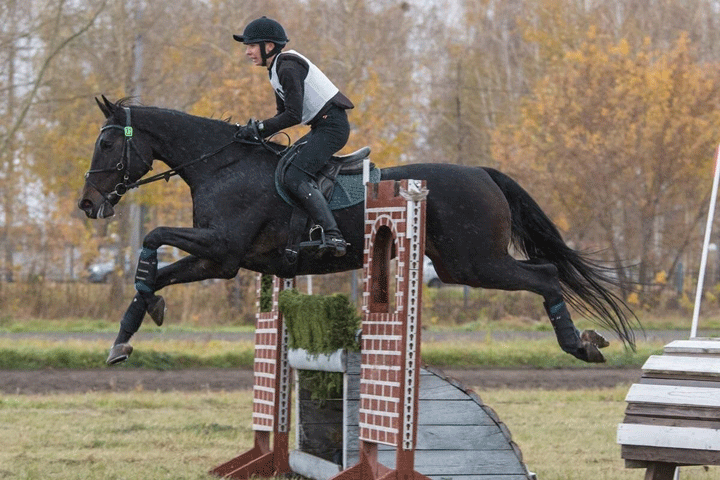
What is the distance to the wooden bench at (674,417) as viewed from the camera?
15.2ft

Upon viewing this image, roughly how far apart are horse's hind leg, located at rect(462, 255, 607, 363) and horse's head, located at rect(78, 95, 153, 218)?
75.9 inches

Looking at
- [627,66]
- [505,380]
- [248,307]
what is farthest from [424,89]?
[505,380]

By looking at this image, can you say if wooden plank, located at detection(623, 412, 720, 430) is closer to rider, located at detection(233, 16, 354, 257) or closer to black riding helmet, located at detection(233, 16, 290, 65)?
rider, located at detection(233, 16, 354, 257)

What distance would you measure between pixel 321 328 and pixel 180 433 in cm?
244

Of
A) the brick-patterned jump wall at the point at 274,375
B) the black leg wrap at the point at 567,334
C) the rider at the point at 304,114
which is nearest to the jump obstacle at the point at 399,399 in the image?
the brick-patterned jump wall at the point at 274,375

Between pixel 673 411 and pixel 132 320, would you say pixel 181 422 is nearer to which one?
pixel 132 320

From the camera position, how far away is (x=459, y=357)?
1294cm

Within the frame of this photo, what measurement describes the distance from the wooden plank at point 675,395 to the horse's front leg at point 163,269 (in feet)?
7.05

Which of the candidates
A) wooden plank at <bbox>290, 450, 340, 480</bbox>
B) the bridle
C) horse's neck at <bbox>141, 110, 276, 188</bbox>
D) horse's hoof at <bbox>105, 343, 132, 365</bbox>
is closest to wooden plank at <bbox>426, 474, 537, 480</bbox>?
wooden plank at <bbox>290, 450, 340, 480</bbox>

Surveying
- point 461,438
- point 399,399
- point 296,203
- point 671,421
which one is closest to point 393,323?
point 399,399

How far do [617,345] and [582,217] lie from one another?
6382 mm

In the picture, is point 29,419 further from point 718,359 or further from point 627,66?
point 627,66

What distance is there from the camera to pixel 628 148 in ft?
64.2

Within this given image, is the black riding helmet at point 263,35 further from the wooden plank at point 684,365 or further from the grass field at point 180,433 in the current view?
the wooden plank at point 684,365
